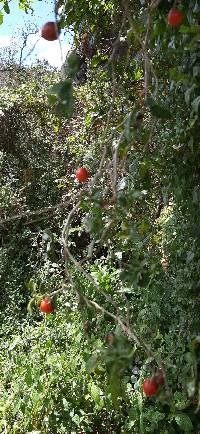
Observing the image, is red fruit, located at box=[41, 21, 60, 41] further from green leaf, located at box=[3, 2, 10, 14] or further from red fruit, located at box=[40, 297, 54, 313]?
green leaf, located at box=[3, 2, 10, 14]

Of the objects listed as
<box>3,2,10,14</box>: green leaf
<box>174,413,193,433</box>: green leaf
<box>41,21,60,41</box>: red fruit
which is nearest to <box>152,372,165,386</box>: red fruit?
<box>41,21,60,41</box>: red fruit

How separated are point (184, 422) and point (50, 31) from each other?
1.72 m

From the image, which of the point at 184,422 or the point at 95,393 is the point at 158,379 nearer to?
the point at 184,422

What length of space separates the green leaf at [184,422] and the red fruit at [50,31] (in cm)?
169

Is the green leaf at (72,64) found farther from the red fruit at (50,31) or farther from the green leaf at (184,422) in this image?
the green leaf at (184,422)

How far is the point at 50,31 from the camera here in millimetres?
1201

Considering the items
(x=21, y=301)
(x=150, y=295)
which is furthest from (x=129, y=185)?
(x=21, y=301)

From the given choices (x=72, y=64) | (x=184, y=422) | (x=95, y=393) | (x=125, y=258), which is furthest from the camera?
(x=125, y=258)

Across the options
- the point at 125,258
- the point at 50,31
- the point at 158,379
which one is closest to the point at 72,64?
the point at 50,31

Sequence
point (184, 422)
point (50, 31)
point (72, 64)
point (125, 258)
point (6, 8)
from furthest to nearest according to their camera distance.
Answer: point (125, 258) → point (6, 8) → point (184, 422) → point (50, 31) → point (72, 64)

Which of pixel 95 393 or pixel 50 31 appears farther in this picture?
pixel 95 393

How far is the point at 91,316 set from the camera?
321cm

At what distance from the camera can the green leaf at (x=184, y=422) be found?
7.27 feet

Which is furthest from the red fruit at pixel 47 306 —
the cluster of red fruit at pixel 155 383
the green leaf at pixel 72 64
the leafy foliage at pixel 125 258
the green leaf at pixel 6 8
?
the green leaf at pixel 6 8
